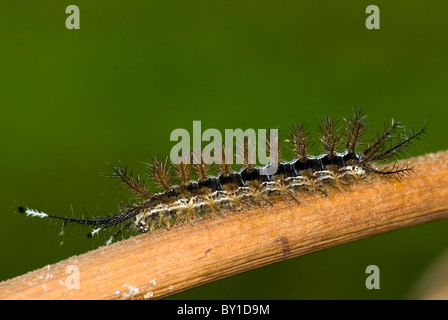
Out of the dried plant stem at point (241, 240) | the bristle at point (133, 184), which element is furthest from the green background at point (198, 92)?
the dried plant stem at point (241, 240)

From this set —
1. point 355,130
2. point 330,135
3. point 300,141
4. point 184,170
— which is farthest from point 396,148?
point 184,170

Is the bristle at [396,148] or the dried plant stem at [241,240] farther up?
the bristle at [396,148]

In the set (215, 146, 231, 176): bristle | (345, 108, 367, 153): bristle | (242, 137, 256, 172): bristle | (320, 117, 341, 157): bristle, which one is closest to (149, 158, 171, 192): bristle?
(215, 146, 231, 176): bristle

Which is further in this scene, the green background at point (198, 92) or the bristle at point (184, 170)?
the green background at point (198, 92)

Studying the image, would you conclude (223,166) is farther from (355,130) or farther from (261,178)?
(355,130)

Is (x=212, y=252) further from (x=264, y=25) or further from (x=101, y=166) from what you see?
(x=264, y=25)

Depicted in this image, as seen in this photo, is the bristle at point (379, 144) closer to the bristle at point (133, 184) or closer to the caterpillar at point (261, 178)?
the caterpillar at point (261, 178)
